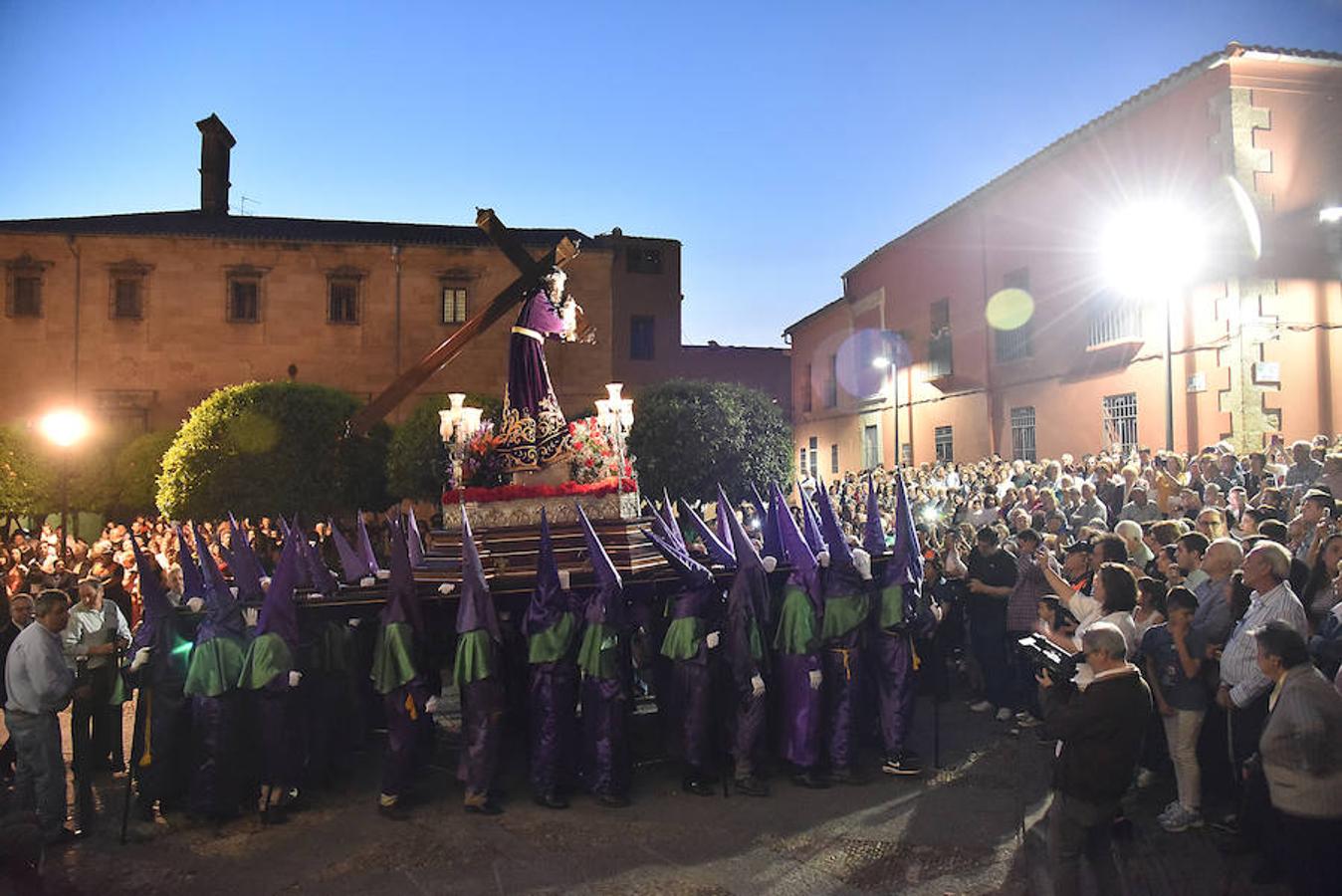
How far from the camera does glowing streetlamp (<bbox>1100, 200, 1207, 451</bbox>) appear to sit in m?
15.7

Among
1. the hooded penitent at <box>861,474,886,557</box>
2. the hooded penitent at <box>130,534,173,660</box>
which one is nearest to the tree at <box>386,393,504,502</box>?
the hooded penitent at <box>130,534,173,660</box>

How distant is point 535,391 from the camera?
10492 millimetres

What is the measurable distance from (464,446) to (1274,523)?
27.0 ft

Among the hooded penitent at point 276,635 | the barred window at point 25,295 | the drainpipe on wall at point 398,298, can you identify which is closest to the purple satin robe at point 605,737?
the hooded penitent at point 276,635

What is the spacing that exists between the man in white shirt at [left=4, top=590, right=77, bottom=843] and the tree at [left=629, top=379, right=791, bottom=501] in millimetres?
15964

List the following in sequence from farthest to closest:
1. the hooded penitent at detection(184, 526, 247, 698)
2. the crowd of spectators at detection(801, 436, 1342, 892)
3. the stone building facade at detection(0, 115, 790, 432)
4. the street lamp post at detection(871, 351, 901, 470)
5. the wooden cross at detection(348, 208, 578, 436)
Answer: the stone building facade at detection(0, 115, 790, 432) → the street lamp post at detection(871, 351, 901, 470) → the wooden cross at detection(348, 208, 578, 436) → the hooded penitent at detection(184, 526, 247, 698) → the crowd of spectators at detection(801, 436, 1342, 892)

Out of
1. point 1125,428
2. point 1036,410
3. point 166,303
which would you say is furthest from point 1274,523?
point 166,303

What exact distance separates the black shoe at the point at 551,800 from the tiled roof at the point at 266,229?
84.0 ft

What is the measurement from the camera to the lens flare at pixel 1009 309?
2244 centimetres

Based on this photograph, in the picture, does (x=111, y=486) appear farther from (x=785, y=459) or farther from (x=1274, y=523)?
(x=1274, y=523)

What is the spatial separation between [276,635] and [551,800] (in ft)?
8.66

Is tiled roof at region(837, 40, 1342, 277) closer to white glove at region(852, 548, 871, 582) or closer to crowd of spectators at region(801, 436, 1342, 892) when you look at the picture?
crowd of spectators at region(801, 436, 1342, 892)

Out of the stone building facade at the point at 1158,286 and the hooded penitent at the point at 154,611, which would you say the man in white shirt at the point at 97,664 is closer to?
the hooded penitent at the point at 154,611

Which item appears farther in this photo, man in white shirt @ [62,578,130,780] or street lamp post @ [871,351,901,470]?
street lamp post @ [871,351,901,470]
